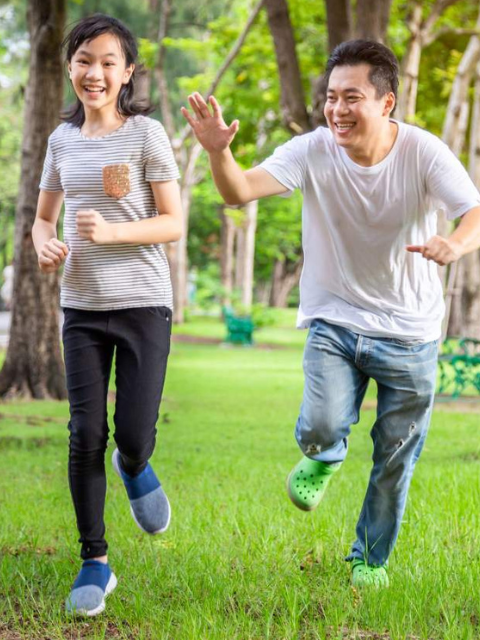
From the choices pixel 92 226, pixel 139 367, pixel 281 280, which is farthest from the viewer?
pixel 281 280

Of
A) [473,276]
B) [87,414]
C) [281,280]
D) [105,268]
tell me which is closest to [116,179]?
[105,268]

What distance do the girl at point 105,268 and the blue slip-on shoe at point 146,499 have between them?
372 millimetres

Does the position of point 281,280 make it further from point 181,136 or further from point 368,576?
point 368,576

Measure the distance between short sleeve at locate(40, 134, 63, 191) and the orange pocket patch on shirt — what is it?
0.31m

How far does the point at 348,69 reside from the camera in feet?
13.9

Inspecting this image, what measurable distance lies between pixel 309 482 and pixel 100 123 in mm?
1689

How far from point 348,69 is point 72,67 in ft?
3.46

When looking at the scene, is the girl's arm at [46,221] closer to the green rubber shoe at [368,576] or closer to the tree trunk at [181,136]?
the green rubber shoe at [368,576]

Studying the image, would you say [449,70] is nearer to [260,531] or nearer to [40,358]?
[40,358]

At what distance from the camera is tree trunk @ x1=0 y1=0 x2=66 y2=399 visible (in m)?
11.9

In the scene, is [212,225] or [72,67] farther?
[212,225]

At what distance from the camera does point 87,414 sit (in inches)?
167

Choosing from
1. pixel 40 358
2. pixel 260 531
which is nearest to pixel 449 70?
pixel 40 358

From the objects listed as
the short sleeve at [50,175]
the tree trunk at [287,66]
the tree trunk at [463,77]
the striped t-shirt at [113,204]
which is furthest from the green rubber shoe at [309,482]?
the tree trunk at [463,77]
